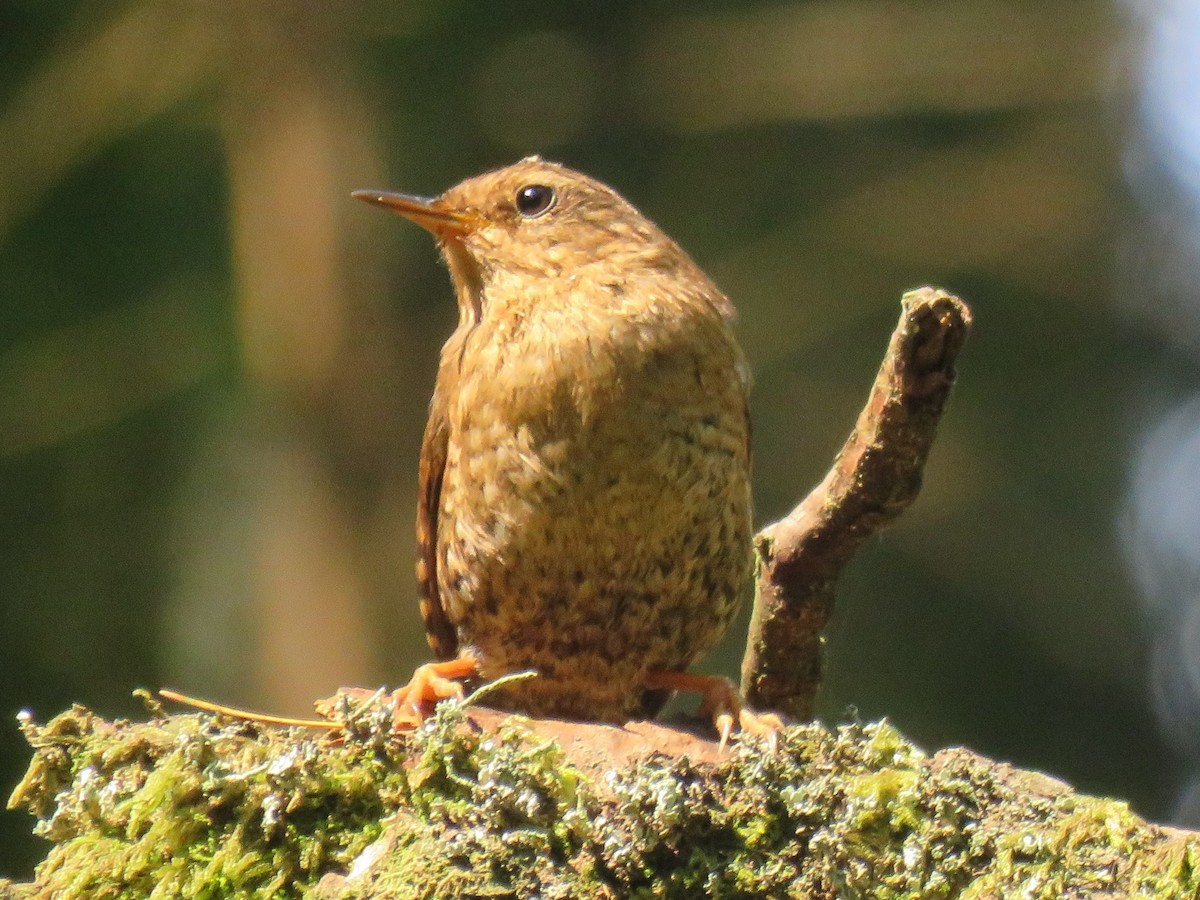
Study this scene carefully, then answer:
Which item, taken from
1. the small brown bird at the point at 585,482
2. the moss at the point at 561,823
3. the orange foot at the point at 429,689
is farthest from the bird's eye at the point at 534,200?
the moss at the point at 561,823

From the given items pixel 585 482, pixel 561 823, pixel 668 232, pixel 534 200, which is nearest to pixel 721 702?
pixel 585 482

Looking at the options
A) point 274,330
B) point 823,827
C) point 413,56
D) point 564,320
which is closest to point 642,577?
point 564,320

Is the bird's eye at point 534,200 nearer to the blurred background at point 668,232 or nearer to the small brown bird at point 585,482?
the small brown bird at point 585,482

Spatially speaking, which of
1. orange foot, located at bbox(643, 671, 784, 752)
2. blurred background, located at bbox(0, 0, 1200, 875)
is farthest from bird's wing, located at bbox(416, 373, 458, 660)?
blurred background, located at bbox(0, 0, 1200, 875)

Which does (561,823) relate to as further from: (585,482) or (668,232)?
(668,232)

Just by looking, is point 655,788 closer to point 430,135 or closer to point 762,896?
point 762,896

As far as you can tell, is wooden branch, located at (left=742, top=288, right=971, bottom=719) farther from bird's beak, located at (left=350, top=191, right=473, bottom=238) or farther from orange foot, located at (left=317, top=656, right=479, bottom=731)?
bird's beak, located at (left=350, top=191, right=473, bottom=238)
